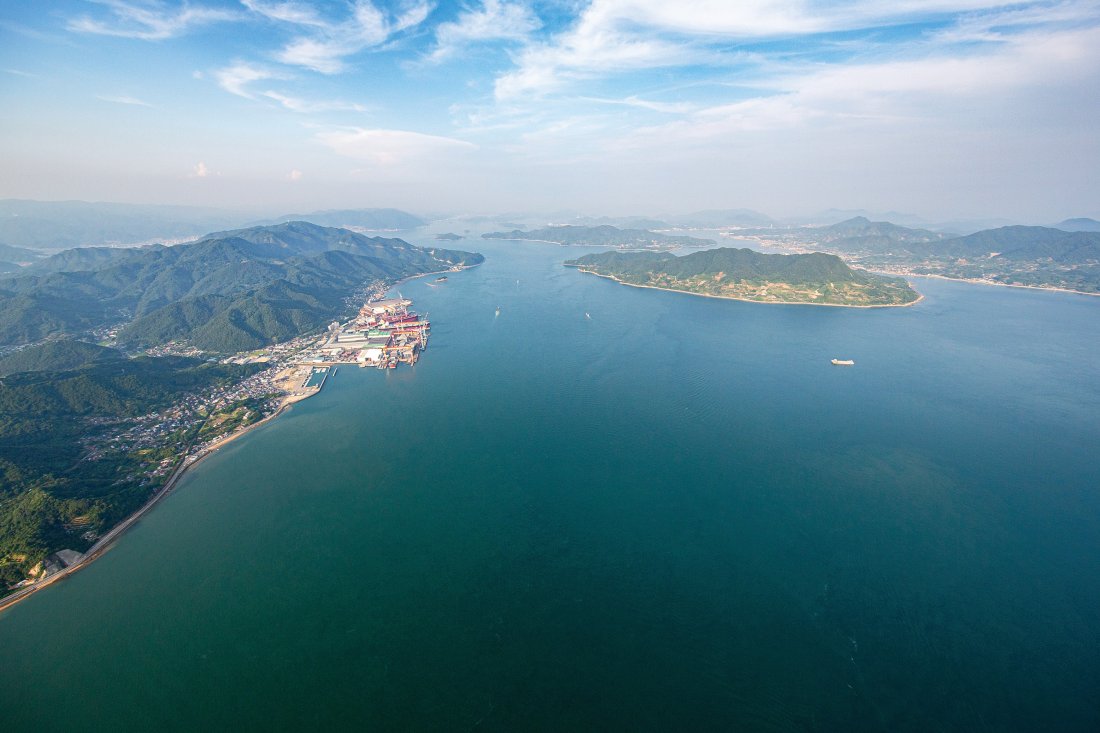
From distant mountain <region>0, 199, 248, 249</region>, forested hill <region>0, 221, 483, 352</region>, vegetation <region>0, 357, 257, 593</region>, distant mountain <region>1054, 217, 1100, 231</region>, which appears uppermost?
distant mountain <region>1054, 217, 1100, 231</region>

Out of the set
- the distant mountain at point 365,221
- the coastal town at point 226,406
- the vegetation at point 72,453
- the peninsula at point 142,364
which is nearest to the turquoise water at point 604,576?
the coastal town at point 226,406

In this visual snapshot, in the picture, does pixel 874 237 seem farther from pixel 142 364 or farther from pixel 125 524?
pixel 125 524

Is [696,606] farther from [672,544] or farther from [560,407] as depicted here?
[560,407]

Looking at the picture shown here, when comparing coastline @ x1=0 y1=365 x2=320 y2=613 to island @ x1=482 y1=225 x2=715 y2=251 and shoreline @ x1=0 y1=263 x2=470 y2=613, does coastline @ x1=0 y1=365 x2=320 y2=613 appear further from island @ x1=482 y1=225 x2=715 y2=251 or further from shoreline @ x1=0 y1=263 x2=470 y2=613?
island @ x1=482 y1=225 x2=715 y2=251

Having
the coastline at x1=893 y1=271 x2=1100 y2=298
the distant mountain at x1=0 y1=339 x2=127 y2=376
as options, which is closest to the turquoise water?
the distant mountain at x1=0 y1=339 x2=127 y2=376

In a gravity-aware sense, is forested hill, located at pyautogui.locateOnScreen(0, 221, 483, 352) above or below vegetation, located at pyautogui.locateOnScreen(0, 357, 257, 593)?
above

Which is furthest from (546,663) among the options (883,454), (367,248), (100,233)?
(100,233)

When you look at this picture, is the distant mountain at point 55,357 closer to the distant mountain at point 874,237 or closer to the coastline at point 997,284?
the coastline at point 997,284

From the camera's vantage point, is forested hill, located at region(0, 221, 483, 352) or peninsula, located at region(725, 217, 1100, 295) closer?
forested hill, located at region(0, 221, 483, 352)
